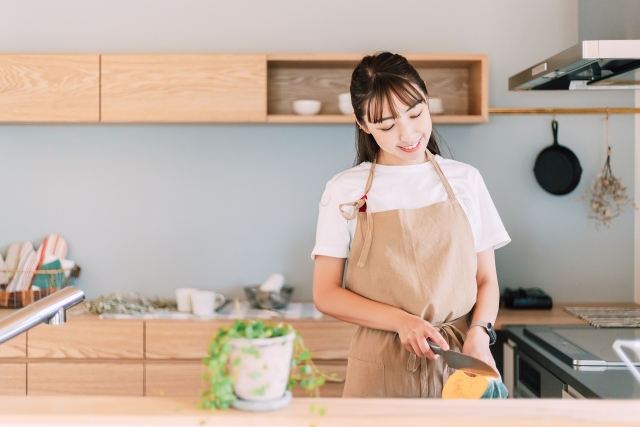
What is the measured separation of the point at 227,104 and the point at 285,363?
6.53 feet

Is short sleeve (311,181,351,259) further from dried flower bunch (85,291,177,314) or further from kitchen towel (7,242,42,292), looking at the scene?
kitchen towel (7,242,42,292)

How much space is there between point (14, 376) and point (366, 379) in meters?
1.79

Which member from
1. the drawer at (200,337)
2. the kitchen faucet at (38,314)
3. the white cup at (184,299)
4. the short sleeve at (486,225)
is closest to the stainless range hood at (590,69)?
the short sleeve at (486,225)

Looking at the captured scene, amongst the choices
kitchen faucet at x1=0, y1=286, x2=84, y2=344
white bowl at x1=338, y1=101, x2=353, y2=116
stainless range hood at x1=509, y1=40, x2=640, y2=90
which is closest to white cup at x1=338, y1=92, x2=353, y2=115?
white bowl at x1=338, y1=101, x2=353, y2=116

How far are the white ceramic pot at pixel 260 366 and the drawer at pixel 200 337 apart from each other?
170 cm

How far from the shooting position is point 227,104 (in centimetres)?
272

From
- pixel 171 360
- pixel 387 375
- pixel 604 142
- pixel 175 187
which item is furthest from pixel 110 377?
pixel 604 142

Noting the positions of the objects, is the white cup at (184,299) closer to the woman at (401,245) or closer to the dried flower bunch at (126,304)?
the dried flower bunch at (126,304)

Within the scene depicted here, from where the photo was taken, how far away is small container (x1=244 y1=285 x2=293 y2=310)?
2.78 m

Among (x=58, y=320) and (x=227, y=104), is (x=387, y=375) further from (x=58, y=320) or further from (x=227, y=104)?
(x=227, y=104)

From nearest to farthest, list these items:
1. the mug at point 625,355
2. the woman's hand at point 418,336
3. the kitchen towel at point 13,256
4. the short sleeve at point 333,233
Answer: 1. the mug at point 625,355
2. the woman's hand at point 418,336
3. the short sleeve at point 333,233
4. the kitchen towel at point 13,256

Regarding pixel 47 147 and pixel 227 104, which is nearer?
pixel 227 104

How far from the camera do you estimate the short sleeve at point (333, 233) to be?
1563 mm

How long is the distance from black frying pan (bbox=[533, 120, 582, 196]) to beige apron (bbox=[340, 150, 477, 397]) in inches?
63.5
